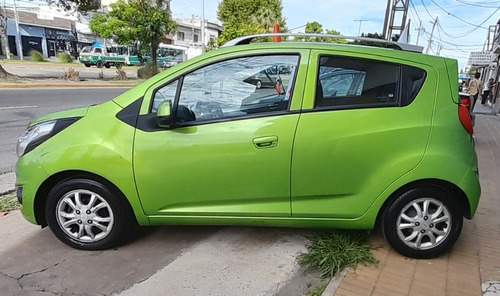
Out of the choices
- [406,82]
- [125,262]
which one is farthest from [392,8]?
[125,262]

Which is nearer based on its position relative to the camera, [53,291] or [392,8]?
[53,291]

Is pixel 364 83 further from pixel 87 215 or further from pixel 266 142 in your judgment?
pixel 87 215

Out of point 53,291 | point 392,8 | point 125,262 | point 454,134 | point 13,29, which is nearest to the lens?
point 53,291

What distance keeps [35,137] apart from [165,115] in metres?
1.21

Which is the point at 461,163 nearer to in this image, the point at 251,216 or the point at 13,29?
the point at 251,216

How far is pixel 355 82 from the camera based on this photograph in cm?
277

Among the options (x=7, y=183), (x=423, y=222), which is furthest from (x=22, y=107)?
(x=423, y=222)

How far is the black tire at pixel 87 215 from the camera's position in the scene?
287 cm

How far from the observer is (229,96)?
289 cm

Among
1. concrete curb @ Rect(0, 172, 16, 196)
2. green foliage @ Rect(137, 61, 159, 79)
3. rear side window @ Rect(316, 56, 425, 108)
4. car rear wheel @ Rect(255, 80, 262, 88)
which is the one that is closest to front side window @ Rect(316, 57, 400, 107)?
rear side window @ Rect(316, 56, 425, 108)

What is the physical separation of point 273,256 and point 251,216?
423 millimetres

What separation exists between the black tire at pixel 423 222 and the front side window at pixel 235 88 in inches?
50.2

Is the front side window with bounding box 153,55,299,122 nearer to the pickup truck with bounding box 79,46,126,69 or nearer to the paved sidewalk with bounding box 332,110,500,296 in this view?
the paved sidewalk with bounding box 332,110,500,296

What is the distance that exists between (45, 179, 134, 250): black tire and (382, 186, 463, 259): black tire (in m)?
2.15
